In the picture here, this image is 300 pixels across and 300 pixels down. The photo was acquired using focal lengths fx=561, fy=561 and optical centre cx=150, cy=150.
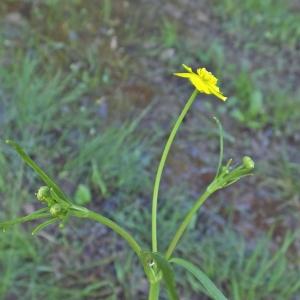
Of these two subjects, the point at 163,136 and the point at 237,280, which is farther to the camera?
the point at 163,136

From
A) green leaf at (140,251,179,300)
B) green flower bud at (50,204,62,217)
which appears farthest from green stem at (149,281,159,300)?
green flower bud at (50,204,62,217)

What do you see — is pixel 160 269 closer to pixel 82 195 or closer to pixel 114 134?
pixel 82 195

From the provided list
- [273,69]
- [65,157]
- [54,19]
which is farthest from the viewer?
[273,69]

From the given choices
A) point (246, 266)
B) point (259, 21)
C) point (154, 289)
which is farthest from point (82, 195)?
point (259, 21)

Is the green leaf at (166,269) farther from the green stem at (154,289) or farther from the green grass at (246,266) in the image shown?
the green grass at (246,266)

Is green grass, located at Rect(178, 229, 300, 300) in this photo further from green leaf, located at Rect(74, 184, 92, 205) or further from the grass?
green leaf, located at Rect(74, 184, 92, 205)

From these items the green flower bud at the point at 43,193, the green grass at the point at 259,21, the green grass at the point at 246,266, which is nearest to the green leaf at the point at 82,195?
the green grass at the point at 246,266

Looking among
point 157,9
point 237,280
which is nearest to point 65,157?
point 237,280

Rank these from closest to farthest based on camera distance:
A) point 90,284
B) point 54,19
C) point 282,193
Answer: point 90,284 → point 282,193 → point 54,19

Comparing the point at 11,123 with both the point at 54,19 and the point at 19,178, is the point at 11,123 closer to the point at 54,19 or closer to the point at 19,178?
the point at 19,178
